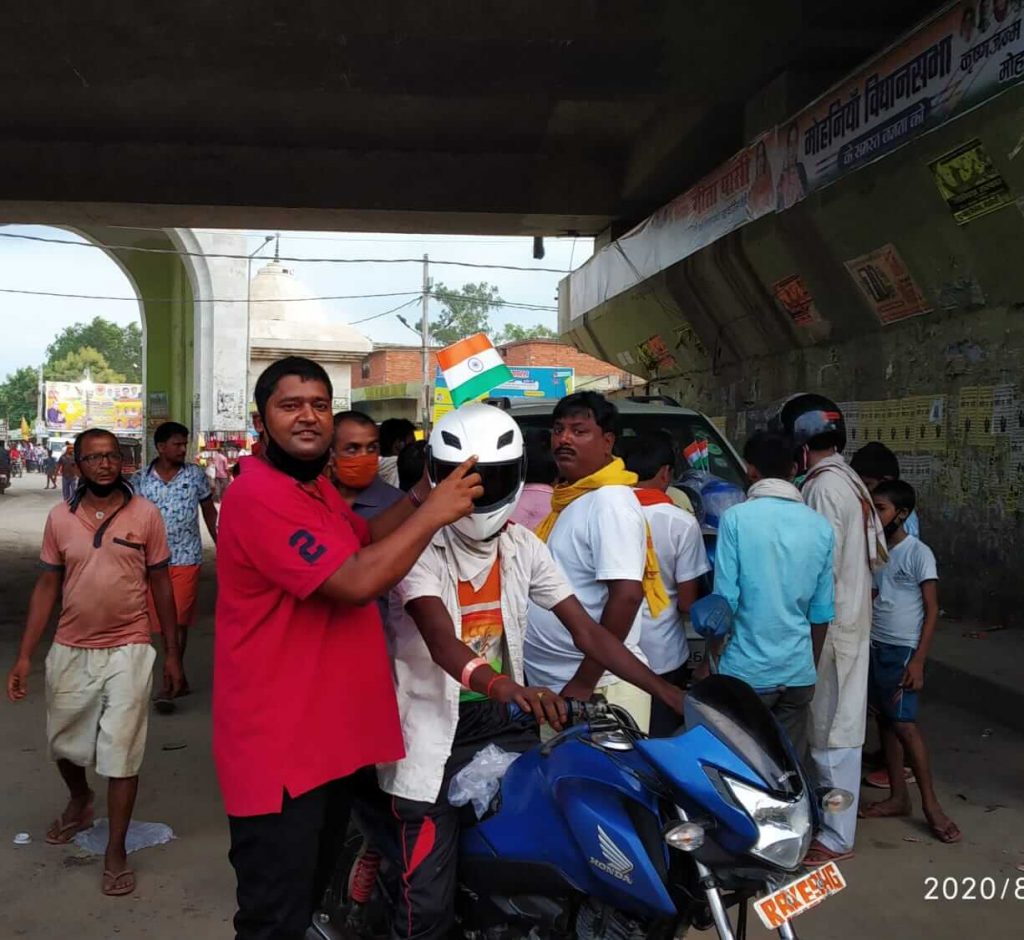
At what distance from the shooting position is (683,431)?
7996mm

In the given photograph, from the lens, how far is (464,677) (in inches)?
97.0

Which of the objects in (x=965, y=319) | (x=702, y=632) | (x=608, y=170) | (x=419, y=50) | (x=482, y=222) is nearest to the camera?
(x=702, y=632)

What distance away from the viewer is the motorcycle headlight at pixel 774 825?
6.79 feet

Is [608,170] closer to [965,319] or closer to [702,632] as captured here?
[965,319]

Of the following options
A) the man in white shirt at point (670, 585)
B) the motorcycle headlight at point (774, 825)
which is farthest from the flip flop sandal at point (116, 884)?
the motorcycle headlight at point (774, 825)

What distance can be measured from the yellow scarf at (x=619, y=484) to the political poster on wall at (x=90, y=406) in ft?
229

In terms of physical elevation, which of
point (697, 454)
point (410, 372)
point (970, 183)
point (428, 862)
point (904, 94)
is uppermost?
point (410, 372)

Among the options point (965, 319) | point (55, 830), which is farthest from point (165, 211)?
point (55, 830)

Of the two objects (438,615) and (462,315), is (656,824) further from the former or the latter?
(462,315)

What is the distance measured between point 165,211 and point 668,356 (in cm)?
740

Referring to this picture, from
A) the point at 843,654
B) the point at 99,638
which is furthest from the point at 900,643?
the point at 99,638

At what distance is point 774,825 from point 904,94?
748cm

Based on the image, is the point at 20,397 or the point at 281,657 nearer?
the point at 281,657

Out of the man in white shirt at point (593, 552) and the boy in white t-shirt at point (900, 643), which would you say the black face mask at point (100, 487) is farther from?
the boy in white t-shirt at point (900, 643)
